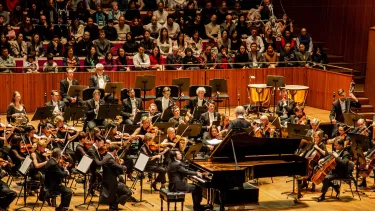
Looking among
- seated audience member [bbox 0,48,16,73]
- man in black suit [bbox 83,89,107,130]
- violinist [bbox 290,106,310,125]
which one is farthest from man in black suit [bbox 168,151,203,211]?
seated audience member [bbox 0,48,16,73]

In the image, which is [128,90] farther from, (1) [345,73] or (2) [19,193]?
(1) [345,73]

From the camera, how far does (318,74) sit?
66.1ft

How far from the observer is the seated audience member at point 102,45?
757 inches

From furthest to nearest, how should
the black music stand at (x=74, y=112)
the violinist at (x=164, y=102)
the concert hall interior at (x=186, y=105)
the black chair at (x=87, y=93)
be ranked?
1. the violinist at (x=164, y=102)
2. the black chair at (x=87, y=93)
3. the black music stand at (x=74, y=112)
4. the concert hall interior at (x=186, y=105)

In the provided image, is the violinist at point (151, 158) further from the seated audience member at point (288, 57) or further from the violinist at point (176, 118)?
the seated audience member at point (288, 57)

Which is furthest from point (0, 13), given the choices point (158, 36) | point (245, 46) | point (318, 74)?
point (318, 74)

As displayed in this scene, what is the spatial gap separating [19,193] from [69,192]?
5.19 feet

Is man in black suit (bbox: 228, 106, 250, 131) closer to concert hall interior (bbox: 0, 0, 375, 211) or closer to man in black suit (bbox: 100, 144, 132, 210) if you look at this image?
concert hall interior (bbox: 0, 0, 375, 211)

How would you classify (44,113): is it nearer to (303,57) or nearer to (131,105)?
(131,105)

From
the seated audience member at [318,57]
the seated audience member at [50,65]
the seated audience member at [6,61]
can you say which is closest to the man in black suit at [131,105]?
the seated audience member at [50,65]

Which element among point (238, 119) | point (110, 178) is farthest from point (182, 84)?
point (110, 178)

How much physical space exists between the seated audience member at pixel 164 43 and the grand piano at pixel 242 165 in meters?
7.12

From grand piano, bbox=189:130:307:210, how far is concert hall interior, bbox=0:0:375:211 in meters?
0.02

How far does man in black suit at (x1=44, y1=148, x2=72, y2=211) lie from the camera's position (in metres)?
Answer: 12.3
